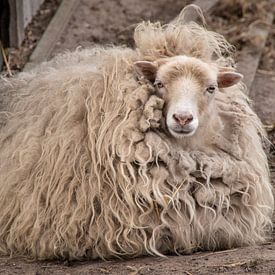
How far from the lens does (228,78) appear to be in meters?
5.78

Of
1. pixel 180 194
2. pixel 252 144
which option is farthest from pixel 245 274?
pixel 252 144

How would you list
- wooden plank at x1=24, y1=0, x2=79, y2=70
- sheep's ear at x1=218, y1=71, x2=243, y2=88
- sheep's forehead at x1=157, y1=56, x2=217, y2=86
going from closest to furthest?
sheep's forehead at x1=157, y1=56, x2=217, y2=86
sheep's ear at x1=218, y1=71, x2=243, y2=88
wooden plank at x1=24, y1=0, x2=79, y2=70

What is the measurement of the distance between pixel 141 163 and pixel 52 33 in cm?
454

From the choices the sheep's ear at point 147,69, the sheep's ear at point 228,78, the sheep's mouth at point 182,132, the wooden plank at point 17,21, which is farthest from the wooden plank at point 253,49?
the sheep's mouth at point 182,132

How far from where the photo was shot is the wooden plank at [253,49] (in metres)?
9.40

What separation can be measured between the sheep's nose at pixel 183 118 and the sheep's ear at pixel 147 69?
0.45m

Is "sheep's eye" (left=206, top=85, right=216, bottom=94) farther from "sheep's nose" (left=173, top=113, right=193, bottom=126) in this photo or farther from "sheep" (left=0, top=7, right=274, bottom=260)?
"sheep's nose" (left=173, top=113, right=193, bottom=126)

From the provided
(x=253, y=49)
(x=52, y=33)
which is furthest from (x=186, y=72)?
(x=253, y=49)

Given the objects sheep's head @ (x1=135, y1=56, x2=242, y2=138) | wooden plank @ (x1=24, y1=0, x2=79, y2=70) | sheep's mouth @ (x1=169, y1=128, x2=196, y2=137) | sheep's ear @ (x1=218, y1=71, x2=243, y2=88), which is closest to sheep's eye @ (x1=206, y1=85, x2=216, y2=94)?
sheep's head @ (x1=135, y1=56, x2=242, y2=138)

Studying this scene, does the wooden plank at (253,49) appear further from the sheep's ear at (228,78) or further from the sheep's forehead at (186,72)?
the sheep's forehead at (186,72)

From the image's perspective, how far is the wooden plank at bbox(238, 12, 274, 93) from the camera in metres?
9.40

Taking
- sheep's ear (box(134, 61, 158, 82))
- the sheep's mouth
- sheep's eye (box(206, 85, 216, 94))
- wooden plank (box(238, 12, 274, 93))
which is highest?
sheep's ear (box(134, 61, 158, 82))

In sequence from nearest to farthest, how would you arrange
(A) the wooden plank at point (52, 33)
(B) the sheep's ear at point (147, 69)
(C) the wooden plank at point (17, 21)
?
(B) the sheep's ear at point (147, 69) → (A) the wooden plank at point (52, 33) → (C) the wooden plank at point (17, 21)

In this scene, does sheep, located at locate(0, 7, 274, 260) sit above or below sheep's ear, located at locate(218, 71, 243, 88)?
below
